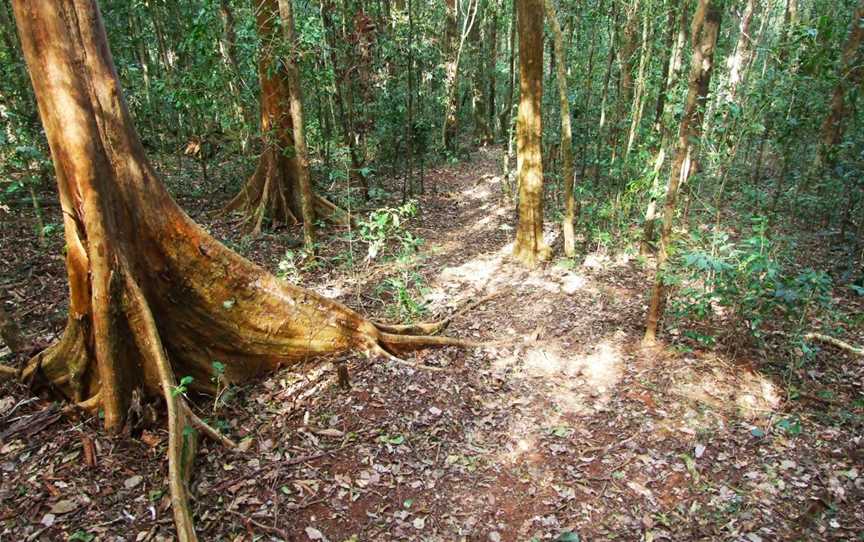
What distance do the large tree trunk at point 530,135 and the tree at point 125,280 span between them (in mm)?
5103

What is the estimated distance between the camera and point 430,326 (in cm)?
665

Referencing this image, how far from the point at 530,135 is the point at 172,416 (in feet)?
23.2

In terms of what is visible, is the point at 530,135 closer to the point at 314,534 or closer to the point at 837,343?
the point at 837,343

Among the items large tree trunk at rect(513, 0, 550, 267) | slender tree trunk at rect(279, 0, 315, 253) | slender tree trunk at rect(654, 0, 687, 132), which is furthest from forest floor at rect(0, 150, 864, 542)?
slender tree trunk at rect(654, 0, 687, 132)

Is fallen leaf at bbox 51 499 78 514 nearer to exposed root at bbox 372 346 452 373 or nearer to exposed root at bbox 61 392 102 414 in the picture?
exposed root at bbox 61 392 102 414

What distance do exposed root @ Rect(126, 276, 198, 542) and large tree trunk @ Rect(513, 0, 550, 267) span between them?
6.54m

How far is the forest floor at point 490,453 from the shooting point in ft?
12.3

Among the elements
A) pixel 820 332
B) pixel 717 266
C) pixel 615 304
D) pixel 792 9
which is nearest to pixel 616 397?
pixel 717 266

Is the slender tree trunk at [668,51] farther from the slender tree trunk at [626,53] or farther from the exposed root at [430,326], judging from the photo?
the exposed root at [430,326]

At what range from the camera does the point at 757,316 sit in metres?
5.81

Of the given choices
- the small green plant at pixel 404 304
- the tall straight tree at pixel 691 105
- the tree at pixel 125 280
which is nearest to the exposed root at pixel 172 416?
the tree at pixel 125 280

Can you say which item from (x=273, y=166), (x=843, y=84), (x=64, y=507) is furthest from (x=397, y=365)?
(x=843, y=84)

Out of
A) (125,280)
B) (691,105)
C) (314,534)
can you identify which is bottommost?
(314,534)

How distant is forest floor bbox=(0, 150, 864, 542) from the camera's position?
12.3ft
